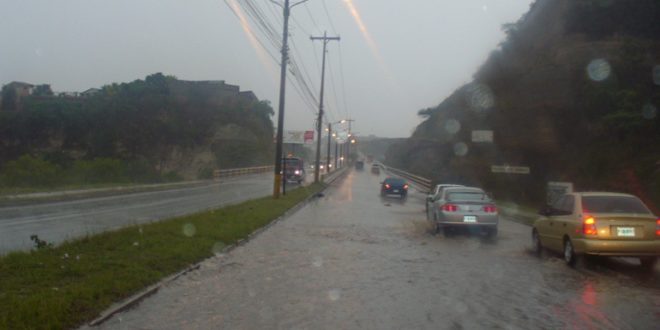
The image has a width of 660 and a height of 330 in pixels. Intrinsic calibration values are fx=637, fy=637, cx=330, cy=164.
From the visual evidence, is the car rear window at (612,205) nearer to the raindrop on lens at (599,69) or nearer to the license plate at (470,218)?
the license plate at (470,218)

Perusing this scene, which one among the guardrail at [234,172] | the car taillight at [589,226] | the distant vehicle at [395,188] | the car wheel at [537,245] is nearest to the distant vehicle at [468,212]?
the car wheel at [537,245]

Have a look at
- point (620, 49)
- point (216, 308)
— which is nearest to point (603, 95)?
point (620, 49)

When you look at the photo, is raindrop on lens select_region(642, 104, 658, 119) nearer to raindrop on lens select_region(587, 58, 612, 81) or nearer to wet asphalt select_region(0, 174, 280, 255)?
raindrop on lens select_region(587, 58, 612, 81)

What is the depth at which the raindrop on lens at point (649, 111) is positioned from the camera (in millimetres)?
33094

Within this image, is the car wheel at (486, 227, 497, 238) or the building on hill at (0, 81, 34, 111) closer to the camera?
the car wheel at (486, 227, 497, 238)

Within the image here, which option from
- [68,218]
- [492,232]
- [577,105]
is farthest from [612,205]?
[577,105]

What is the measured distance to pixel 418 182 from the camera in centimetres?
6122

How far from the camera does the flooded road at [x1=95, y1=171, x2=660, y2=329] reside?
7.79 m

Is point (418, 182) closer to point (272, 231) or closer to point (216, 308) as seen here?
point (272, 231)

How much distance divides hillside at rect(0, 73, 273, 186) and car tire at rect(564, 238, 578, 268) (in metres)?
73.0

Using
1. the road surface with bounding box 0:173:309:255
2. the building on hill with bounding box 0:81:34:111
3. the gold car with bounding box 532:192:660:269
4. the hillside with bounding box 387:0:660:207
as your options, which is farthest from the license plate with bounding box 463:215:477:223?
the building on hill with bounding box 0:81:34:111

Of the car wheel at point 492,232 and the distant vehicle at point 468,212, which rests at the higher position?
the distant vehicle at point 468,212

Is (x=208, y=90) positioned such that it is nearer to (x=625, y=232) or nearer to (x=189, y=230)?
(x=189, y=230)

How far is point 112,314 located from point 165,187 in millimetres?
40009
